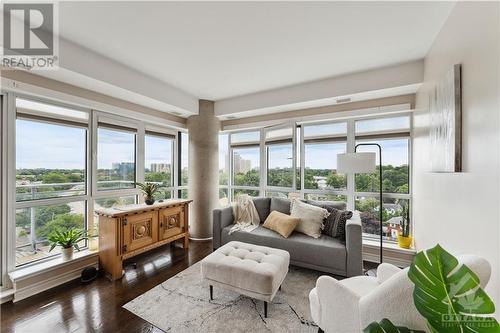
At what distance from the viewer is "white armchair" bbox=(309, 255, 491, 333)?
38.6 inches

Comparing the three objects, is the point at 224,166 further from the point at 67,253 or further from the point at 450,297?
the point at 450,297

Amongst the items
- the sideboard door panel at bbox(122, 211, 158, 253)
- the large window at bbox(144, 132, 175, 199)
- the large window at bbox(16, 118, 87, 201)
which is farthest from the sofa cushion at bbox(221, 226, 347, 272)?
the large window at bbox(16, 118, 87, 201)

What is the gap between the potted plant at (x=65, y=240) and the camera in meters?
2.42

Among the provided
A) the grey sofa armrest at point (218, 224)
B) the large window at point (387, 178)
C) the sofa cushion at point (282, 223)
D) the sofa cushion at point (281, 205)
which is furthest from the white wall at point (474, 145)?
the grey sofa armrest at point (218, 224)

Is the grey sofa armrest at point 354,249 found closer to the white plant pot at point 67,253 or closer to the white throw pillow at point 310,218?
the white throw pillow at point 310,218

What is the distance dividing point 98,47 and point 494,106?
331 centimetres

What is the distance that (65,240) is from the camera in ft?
8.04

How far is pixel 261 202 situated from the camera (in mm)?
3570

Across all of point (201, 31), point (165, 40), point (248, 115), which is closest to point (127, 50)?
point (165, 40)

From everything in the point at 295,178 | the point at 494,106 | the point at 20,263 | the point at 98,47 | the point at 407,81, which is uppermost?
the point at 98,47

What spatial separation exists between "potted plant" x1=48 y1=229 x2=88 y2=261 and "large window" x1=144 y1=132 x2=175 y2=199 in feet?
4.20

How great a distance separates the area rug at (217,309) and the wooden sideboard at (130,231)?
0.64 m

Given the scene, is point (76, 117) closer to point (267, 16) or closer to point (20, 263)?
point (20, 263)

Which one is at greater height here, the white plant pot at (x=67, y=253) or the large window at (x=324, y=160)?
the large window at (x=324, y=160)
